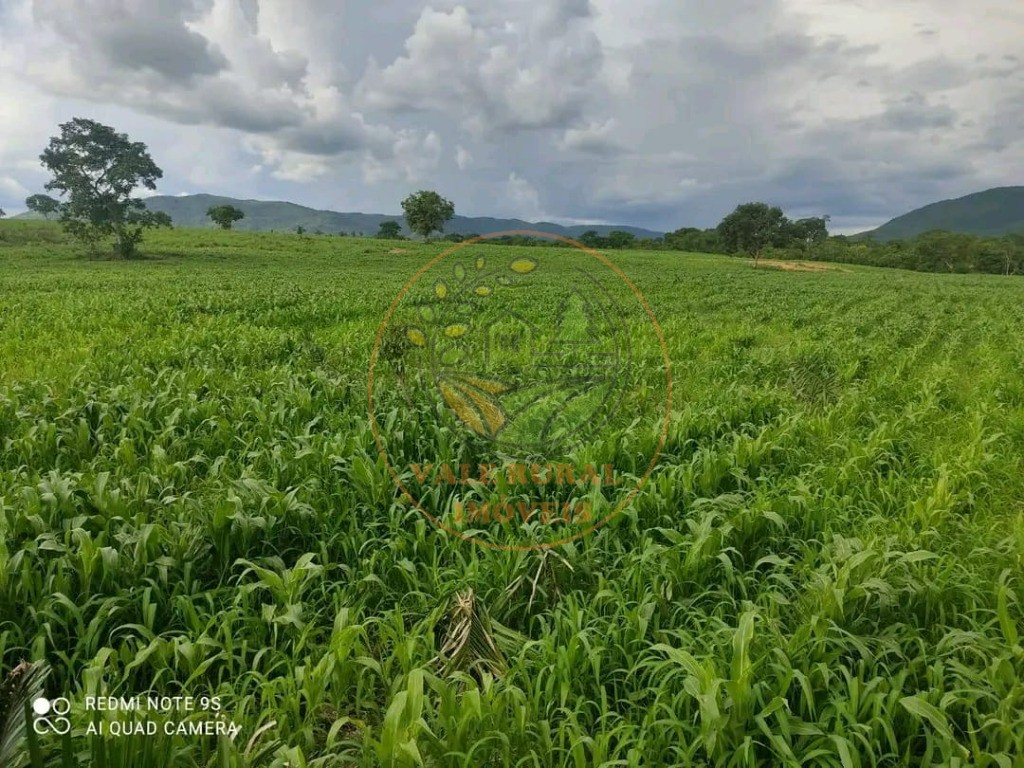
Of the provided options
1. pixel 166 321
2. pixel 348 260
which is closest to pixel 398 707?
pixel 166 321

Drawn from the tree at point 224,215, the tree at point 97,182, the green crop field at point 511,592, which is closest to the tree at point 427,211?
the tree at point 97,182

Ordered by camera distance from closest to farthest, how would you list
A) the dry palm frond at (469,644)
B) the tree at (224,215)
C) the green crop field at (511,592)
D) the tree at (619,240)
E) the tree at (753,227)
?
the green crop field at (511,592) → the dry palm frond at (469,644) → the tree at (753,227) → the tree at (619,240) → the tree at (224,215)

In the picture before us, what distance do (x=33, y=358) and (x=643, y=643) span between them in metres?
9.98

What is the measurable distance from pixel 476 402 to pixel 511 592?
3102 mm

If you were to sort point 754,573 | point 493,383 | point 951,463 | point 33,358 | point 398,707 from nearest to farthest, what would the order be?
point 398,707, point 754,573, point 951,463, point 493,383, point 33,358

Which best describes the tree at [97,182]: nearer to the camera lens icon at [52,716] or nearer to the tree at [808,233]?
the camera lens icon at [52,716]

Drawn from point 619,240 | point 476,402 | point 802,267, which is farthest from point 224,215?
point 476,402

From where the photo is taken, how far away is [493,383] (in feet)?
22.7

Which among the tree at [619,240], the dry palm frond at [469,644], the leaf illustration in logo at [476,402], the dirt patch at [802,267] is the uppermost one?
the tree at [619,240]

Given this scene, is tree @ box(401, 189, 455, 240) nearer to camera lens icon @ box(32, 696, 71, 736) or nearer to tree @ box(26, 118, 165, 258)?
tree @ box(26, 118, 165, 258)

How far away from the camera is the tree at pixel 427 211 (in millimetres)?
63562

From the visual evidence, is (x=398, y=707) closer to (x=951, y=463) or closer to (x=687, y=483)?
(x=687, y=483)

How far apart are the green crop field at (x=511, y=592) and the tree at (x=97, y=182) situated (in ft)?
141

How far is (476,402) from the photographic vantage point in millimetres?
6223
